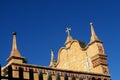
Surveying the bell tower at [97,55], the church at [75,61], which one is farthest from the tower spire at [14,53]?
the bell tower at [97,55]

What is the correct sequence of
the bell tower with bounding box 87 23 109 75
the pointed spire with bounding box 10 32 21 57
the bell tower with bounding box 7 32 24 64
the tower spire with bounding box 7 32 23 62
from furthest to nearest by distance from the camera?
the bell tower with bounding box 87 23 109 75
the pointed spire with bounding box 10 32 21 57
the tower spire with bounding box 7 32 23 62
the bell tower with bounding box 7 32 24 64

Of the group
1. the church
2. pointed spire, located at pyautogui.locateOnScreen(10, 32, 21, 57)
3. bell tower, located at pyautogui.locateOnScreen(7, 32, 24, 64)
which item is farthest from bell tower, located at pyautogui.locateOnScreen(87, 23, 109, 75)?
pointed spire, located at pyautogui.locateOnScreen(10, 32, 21, 57)

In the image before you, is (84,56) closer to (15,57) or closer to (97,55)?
(97,55)

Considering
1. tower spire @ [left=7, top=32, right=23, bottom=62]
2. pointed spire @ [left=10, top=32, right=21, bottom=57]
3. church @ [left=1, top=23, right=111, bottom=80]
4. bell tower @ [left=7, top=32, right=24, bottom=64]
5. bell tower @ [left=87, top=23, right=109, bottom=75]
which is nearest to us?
church @ [left=1, top=23, right=111, bottom=80]

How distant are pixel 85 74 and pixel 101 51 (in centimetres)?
351

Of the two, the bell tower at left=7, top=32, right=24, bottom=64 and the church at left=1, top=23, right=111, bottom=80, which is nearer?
the church at left=1, top=23, right=111, bottom=80

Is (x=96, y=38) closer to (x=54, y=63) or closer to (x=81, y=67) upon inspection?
(x=81, y=67)

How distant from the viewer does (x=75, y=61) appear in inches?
1017

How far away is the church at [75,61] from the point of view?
61.6 ft

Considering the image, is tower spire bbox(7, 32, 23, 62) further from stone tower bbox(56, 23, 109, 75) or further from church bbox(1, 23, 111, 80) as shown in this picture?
stone tower bbox(56, 23, 109, 75)

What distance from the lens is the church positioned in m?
18.8

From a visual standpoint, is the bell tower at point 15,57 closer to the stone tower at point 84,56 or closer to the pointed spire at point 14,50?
the pointed spire at point 14,50

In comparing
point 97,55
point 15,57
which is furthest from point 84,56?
point 15,57

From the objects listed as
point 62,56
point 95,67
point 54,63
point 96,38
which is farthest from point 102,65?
point 54,63
